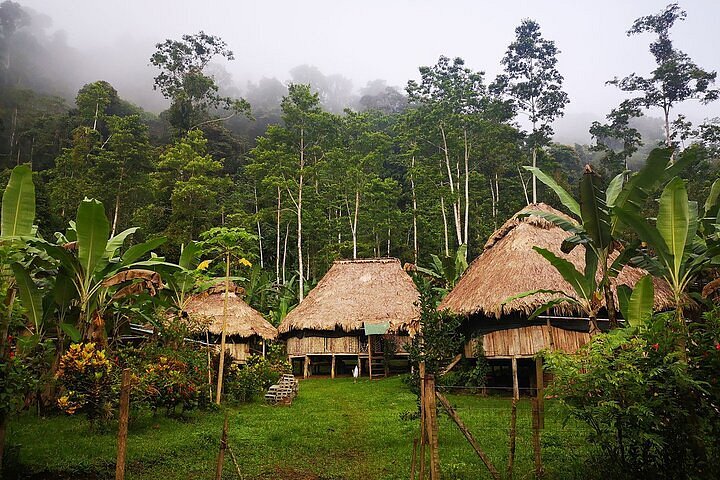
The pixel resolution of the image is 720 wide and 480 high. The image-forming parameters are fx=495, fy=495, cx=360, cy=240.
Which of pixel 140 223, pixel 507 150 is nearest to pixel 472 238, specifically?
pixel 507 150

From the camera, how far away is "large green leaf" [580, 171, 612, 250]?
24.1 ft

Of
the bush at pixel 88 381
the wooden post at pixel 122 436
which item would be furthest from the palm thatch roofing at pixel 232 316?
the wooden post at pixel 122 436

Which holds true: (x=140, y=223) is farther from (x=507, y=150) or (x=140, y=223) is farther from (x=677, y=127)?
(x=677, y=127)

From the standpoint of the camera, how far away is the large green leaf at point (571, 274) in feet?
24.7

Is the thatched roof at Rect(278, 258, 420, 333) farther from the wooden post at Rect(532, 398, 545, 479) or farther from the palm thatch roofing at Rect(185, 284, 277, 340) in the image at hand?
the wooden post at Rect(532, 398, 545, 479)

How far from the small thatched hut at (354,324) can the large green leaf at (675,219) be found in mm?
11439

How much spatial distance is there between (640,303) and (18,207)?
8.50m

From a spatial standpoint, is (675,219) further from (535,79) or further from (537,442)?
(535,79)

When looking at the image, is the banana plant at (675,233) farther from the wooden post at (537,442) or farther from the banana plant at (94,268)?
the banana plant at (94,268)

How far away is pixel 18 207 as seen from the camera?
7.08m

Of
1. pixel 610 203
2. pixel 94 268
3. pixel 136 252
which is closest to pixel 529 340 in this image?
pixel 610 203

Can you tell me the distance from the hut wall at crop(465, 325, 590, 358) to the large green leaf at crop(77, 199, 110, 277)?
950 cm

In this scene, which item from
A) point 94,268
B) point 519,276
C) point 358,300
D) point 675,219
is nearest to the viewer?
point 675,219

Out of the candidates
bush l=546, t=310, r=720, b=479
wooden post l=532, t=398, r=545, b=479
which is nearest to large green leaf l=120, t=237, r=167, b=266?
wooden post l=532, t=398, r=545, b=479
